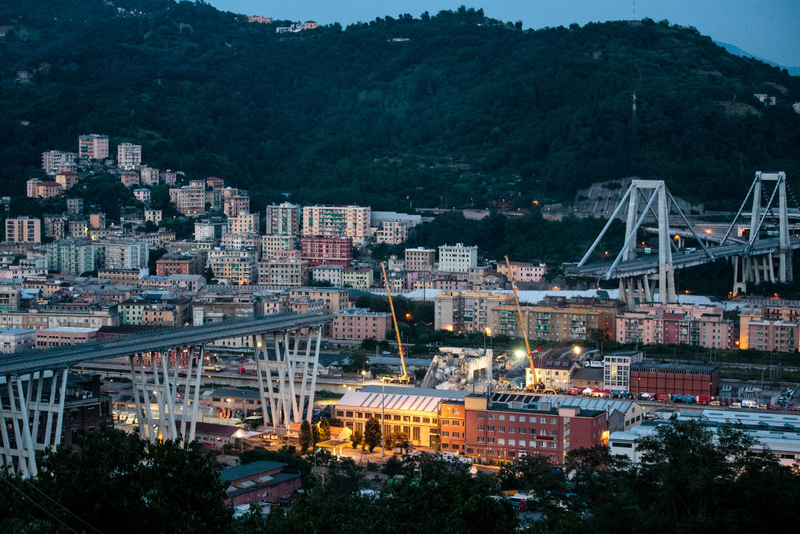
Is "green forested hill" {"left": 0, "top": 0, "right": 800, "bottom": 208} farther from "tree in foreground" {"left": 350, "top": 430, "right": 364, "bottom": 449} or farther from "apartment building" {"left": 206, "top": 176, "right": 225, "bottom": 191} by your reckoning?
"tree in foreground" {"left": 350, "top": 430, "right": 364, "bottom": 449}

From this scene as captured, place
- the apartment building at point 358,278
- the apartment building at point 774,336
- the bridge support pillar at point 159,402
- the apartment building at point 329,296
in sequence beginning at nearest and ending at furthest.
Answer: the bridge support pillar at point 159,402
the apartment building at point 774,336
the apartment building at point 329,296
the apartment building at point 358,278

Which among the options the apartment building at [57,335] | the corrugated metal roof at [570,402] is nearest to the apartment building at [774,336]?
the corrugated metal roof at [570,402]

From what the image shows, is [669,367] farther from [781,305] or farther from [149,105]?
[149,105]

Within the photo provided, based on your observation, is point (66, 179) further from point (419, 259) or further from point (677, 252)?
point (677, 252)

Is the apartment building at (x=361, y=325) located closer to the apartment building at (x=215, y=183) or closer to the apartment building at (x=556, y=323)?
the apartment building at (x=556, y=323)

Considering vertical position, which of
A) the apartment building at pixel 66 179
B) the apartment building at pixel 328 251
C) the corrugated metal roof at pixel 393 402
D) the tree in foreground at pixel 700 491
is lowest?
the corrugated metal roof at pixel 393 402

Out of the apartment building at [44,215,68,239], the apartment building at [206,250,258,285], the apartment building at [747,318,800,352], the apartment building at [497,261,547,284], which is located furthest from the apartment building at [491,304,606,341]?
the apartment building at [44,215,68,239]

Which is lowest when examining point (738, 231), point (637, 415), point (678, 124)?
point (637, 415)

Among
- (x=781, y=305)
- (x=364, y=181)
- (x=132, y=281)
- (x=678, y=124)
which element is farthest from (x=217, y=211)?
(x=781, y=305)

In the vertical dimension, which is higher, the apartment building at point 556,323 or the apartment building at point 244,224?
the apartment building at point 244,224
